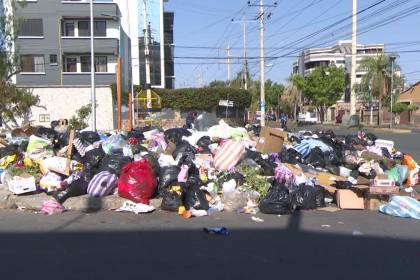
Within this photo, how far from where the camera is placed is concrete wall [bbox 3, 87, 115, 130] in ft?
154

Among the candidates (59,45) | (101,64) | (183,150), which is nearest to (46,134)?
A: (183,150)

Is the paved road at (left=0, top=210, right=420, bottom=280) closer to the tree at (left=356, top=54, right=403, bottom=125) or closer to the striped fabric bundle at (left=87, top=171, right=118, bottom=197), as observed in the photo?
the striped fabric bundle at (left=87, top=171, right=118, bottom=197)

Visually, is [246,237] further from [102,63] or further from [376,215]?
[102,63]

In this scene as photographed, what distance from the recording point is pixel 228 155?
10.7 metres

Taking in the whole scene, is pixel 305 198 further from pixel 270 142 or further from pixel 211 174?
pixel 270 142

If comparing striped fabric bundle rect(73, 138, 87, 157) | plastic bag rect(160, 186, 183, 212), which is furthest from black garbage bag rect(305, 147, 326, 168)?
striped fabric bundle rect(73, 138, 87, 157)

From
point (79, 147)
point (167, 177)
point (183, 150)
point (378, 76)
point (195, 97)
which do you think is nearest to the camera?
point (167, 177)

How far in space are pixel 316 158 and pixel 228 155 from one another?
2.30 m

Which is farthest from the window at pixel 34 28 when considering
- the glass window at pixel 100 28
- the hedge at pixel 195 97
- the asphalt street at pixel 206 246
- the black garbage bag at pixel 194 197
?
the black garbage bag at pixel 194 197

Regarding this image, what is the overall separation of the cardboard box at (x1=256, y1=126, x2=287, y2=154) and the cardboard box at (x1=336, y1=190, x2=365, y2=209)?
10.4 ft

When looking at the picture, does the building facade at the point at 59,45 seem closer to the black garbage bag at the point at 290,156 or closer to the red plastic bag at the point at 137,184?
the black garbage bag at the point at 290,156

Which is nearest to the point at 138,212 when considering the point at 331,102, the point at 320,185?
the point at 320,185

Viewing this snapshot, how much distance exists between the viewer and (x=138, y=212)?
338 inches

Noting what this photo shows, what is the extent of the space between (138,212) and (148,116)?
34430mm
